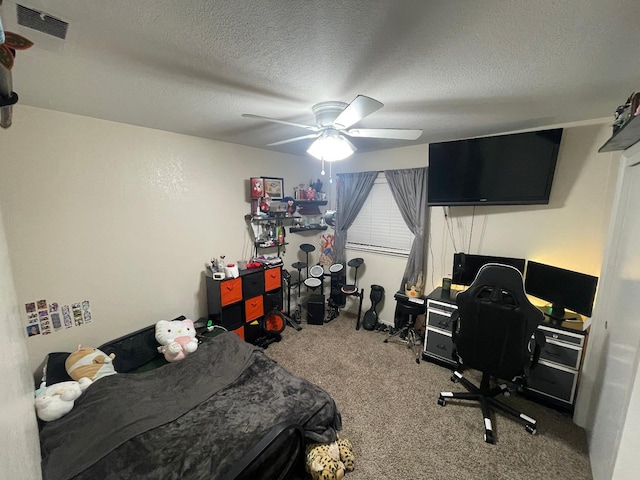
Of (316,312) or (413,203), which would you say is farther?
(316,312)

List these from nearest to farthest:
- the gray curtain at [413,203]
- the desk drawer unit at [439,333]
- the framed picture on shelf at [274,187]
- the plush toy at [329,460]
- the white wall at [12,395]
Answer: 1. the white wall at [12,395]
2. the plush toy at [329,460]
3. the desk drawer unit at [439,333]
4. the gray curtain at [413,203]
5. the framed picture on shelf at [274,187]

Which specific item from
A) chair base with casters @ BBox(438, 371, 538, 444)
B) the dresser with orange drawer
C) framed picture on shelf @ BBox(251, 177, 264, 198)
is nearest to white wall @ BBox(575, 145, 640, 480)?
chair base with casters @ BBox(438, 371, 538, 444)

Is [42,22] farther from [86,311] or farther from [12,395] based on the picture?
[86,311]

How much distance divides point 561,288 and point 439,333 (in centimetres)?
117

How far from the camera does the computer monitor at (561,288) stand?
2.07 metres

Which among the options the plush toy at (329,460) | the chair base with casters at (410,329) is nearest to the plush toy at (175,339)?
the plush toy at (329,460)

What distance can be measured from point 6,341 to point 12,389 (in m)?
0.09

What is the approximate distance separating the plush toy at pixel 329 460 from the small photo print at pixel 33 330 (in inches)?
88.2

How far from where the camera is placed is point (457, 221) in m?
3.08

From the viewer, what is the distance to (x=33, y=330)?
6.37ft

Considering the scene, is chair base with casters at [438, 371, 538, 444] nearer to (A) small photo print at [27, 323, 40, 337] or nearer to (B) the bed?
(B) the bed

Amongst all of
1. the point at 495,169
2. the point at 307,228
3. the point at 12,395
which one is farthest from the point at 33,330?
the point at 495,169

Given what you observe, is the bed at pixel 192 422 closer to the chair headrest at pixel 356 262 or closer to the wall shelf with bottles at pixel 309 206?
the chair headrest at pixel 356 262

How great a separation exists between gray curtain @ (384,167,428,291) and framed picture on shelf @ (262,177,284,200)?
1.52 meters
